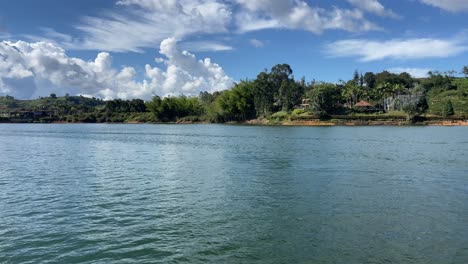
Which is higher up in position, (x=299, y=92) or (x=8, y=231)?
(x=299, y=92)

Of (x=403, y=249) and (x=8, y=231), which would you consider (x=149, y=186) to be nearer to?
(x=8, y=231)

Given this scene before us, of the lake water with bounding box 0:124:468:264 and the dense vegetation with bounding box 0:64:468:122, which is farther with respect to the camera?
the dense vegetation with bounding box 0:64:468:122

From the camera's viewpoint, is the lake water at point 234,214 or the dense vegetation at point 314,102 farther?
the dense vegetation at point 314,102

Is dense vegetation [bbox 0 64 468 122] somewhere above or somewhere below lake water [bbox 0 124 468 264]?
above

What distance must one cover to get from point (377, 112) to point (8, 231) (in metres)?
145

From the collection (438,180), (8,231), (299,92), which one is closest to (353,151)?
(438,180)

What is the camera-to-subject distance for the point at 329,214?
1727cm

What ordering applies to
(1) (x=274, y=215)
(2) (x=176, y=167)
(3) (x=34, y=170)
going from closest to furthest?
1. (1) (x=274, y=215)
2. (3) (x=34, y=170)
3. (2) (x=176, y=167)

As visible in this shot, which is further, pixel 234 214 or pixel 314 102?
pixel 314 102

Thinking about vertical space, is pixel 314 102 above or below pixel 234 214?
above

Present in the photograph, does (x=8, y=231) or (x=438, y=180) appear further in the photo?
(x=438, y=180)

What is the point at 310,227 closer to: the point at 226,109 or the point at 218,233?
the point at 218,233

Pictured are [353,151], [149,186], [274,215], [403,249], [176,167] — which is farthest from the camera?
[353,151]

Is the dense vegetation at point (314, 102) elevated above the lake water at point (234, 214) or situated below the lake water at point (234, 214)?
above
